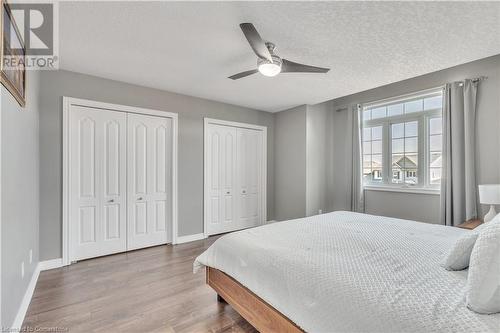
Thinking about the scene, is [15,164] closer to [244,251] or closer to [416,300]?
[244,251]

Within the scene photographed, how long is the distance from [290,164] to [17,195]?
4.09 meters

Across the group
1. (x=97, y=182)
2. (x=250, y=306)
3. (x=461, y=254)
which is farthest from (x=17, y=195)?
(x=461, y=254)

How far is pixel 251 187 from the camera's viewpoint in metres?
5.05

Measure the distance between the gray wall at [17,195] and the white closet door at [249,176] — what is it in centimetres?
308

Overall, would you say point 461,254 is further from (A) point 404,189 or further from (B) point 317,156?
(B) point 317,156

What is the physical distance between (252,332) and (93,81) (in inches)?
141

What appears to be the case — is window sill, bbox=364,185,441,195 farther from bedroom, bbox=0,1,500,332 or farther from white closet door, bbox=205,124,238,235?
white closet door, bbox=205,124,238,235

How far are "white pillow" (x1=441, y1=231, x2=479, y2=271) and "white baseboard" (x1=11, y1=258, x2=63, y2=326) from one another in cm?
293

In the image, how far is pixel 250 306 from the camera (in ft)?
5.80

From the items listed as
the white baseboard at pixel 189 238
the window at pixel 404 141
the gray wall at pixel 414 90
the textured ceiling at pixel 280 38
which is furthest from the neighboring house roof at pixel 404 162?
the white baseboard at pixel 189 238

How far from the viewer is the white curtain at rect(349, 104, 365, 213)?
4512mm

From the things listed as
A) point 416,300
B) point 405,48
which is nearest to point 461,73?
point 405,48

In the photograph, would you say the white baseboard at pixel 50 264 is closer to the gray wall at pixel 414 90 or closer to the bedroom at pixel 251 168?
the bedroom at pixel 251 168

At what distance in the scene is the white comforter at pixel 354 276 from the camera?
1051 millimetres
